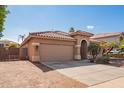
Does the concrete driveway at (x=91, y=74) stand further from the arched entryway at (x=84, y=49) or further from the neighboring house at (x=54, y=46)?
the arched entryway at (x=84, y=49)

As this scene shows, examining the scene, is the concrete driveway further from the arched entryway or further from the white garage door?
the arched entryway

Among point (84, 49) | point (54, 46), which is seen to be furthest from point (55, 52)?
point (84, 49)

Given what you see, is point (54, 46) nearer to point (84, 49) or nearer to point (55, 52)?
point (55, 52)

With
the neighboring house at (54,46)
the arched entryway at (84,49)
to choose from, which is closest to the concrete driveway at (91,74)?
the neighboring house at (54,46)

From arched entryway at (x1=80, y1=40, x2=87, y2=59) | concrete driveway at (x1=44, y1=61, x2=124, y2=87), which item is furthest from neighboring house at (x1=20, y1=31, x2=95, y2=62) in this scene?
concrete driveway at (x1=44, y1=61, x2=124, y2=87)

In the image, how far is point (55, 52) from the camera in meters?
16.7

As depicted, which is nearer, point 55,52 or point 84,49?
point 55,52

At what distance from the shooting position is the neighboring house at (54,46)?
15303 millimetres

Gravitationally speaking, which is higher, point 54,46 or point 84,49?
point 54,46

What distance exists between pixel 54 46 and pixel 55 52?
29.1 inches

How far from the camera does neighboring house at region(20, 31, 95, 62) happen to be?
50.2 ft

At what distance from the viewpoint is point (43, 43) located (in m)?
15.8

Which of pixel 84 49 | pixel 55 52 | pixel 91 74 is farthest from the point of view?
pixel 84 49
